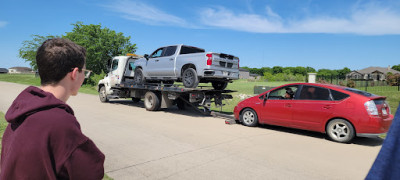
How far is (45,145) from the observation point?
117 cm

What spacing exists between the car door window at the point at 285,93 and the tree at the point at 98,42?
29368 millimetres

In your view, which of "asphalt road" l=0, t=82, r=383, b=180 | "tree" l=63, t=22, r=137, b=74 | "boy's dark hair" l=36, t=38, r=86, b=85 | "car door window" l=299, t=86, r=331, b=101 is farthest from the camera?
"tree" l=63, t=22, r=137, b=74

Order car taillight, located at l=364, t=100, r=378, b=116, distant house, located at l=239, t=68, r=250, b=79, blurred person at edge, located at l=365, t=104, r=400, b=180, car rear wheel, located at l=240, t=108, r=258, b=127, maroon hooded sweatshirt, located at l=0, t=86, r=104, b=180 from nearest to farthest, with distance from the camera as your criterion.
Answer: blurred person at edge, located at l=365, t=104, r=400, b=180 < maroon hooded sweatshirt, located at l=0, t=86, r=104, b=180 < car taillight, located at l=364, t=100, r=378, b=116 < car rear wheel, located at l=240, t=108, r=258, b=127 < distant house, located at l=239, t=68, r=250, b=79

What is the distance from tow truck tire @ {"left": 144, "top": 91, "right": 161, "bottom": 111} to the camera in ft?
37.4

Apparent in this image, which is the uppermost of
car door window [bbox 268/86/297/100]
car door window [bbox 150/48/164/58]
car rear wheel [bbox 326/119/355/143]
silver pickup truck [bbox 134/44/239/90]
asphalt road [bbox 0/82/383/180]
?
car door window [bbox 150/48/164/58]

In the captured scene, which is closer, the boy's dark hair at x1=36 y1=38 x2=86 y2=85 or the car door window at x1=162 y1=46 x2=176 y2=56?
the boy's dark hair at x1=36 y1=38 x2=86 y2=85

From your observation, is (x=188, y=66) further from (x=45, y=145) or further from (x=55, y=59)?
(x=45, y=145)

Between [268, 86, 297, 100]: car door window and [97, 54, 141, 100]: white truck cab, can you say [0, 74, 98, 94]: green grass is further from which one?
[268, 86, 297, 100]: car door window

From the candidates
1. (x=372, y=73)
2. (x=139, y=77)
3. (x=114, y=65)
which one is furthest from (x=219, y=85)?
(x=372, y=73)

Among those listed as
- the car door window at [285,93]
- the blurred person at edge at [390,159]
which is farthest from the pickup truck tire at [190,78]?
the blurred person at edge at [390,159]

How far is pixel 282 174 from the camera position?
13.9 ft

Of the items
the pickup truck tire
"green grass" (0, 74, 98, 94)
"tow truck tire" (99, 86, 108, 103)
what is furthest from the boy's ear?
"green grass" (0, 74, 98, 94)

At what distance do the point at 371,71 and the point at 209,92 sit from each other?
89.8 metres

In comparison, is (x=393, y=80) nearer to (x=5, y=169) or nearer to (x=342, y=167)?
(x=342, y=167)
